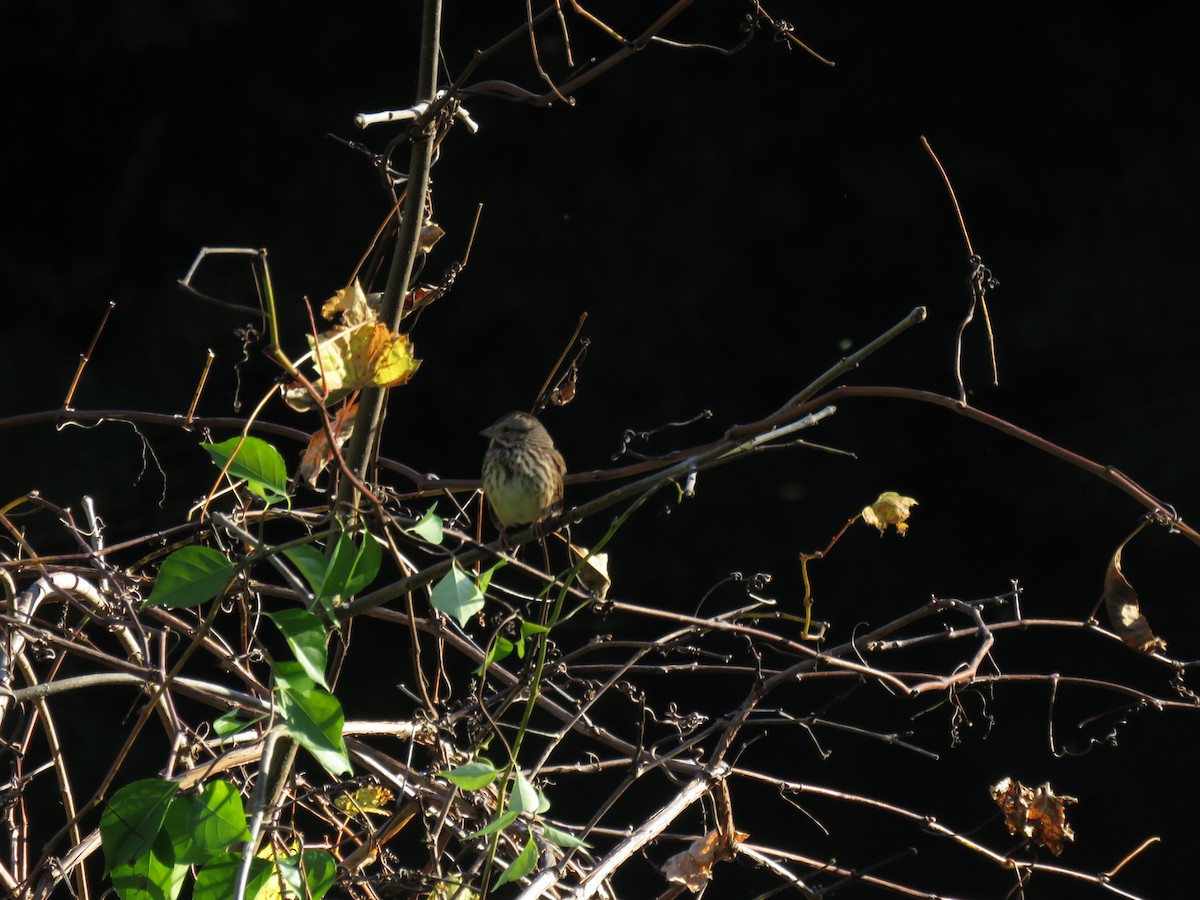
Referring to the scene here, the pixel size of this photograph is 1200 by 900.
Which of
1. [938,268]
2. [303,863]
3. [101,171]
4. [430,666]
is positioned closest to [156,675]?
[303,863]

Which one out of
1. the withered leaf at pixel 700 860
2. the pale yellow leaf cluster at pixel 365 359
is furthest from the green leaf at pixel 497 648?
the withered leaf at pixel 700 860

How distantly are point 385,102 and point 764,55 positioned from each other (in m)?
1.14

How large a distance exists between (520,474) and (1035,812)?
3.20 ft

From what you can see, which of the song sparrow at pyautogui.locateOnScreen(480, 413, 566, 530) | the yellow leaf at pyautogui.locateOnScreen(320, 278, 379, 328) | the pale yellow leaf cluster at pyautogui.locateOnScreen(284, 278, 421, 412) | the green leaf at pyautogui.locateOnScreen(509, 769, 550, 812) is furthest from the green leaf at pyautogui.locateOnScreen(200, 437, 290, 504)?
the song sparrow at pyautogui.locateOnScreen(480, 413, 566, 530)

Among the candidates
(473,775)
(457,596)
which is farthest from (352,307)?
(473,775)

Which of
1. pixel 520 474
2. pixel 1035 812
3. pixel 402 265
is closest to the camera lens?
pixel 402 265

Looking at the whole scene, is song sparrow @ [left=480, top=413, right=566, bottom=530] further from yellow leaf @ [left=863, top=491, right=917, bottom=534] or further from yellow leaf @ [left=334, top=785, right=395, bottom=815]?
yellow leaf @ [left=863, top=491, right=917, bottom=534]

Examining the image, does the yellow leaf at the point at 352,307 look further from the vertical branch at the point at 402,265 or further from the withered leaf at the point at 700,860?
the withered leaf at the point at 700,860

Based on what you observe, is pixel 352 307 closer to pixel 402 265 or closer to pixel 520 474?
pixel 402 265

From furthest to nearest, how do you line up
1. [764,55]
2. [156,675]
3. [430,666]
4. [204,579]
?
[764,55], [430,666], [156,675], [204,579]

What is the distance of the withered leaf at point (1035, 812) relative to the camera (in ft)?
5.06

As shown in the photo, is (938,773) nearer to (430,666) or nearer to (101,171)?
(430,666)

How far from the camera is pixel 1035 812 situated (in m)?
1.56

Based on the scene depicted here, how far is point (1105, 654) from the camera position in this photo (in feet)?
12.4
